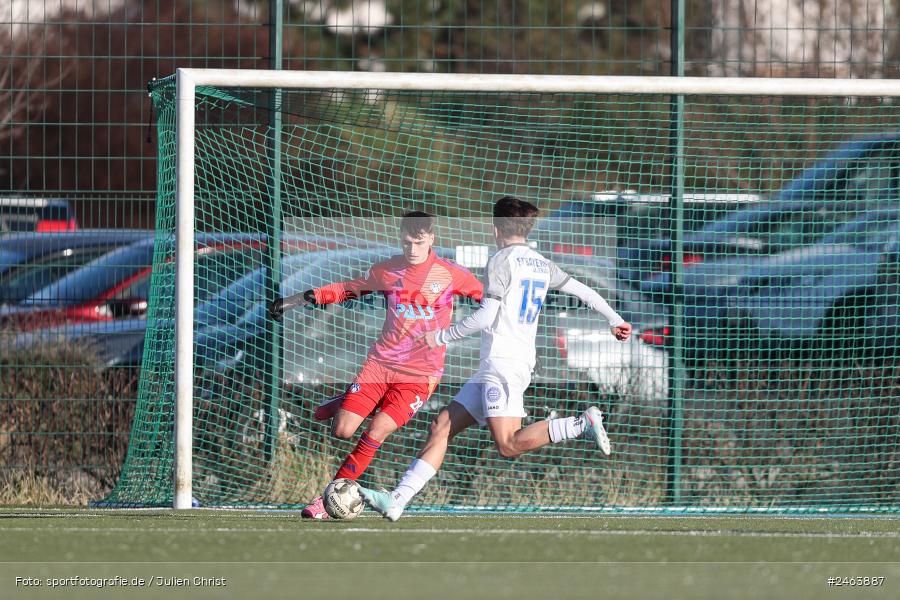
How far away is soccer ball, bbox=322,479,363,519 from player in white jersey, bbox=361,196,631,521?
0.85 feet

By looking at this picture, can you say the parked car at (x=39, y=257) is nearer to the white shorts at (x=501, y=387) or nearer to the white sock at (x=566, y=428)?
the white shorts at (x=501, y=387)

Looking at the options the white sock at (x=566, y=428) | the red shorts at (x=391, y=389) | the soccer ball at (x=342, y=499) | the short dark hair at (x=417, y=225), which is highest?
the short dark hair at (x=417, y=225)

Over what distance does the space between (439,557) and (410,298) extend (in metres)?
2.51

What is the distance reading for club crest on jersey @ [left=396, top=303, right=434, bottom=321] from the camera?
773 centimetres

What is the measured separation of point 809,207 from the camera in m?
9.55

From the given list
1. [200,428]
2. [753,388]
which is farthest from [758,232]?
[200,428]

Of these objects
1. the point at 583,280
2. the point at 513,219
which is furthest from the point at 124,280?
the point at 513,219

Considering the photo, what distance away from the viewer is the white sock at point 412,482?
6.88 meters

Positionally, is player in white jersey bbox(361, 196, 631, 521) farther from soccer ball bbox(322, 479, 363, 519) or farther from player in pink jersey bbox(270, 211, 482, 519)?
player in pink jersey bbox(270, 211, 482, 519)

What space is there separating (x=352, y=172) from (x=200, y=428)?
1.85 meters

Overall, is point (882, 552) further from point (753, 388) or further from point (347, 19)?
point (347, 19)

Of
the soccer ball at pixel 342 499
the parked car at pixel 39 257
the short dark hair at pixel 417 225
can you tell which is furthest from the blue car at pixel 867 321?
the parked car at pixel 39 257

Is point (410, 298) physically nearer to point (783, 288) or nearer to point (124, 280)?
point (124, 280)

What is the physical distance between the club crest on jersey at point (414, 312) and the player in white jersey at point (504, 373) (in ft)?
1.88
